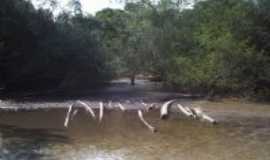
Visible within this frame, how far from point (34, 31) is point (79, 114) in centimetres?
786

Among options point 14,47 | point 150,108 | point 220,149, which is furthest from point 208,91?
point 220,149

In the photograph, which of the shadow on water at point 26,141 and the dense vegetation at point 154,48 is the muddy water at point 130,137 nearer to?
the shadow on water at point 26,141

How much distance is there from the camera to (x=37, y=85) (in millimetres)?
24859

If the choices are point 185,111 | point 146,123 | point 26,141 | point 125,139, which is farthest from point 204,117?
point 26,141

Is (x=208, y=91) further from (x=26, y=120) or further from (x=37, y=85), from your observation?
(x=26, y=120)

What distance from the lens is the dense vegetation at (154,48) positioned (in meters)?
22.4

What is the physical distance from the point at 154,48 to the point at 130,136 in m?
15.2

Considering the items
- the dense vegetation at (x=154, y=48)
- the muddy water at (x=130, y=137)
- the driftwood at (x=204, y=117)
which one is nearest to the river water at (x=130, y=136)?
the muddy water at (x=130, y=137)

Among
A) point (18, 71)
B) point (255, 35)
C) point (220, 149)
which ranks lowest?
point (220, 149)

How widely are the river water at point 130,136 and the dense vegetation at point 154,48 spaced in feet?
16.7

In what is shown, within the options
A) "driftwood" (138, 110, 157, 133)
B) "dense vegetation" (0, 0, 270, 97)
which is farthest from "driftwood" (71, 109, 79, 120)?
"dense vegetation" (0, 0, 270, 97)

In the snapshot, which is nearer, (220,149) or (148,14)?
(220,149)

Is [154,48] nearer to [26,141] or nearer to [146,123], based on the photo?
[146,123]

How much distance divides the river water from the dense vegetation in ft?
16.7
